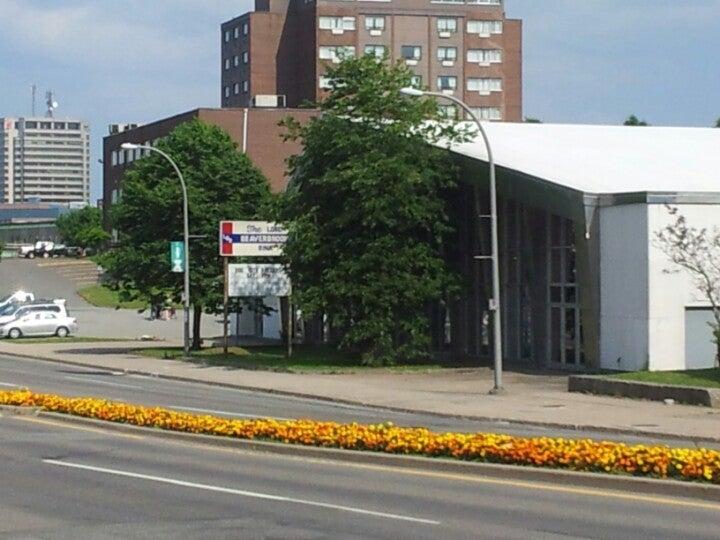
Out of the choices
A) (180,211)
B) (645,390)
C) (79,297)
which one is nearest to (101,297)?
(79,297)

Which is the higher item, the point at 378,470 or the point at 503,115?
the point at 503,115

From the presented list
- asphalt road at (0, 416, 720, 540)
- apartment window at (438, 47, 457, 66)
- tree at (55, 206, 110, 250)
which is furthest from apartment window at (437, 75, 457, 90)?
asphalt road at (0, 416, 720, 540)

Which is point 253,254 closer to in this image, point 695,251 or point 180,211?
point 180,211

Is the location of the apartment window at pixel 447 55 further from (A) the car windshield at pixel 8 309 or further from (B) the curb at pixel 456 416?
(B) the curb at pixel 456 416

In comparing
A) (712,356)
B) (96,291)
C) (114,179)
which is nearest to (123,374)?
Result: (712,356)

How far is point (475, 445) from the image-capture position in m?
17.7

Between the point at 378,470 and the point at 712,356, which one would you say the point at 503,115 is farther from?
the point at 378,470

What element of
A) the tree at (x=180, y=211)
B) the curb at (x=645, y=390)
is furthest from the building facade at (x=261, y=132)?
the curb at (x=645, y=390)

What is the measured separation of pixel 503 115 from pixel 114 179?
3358cm

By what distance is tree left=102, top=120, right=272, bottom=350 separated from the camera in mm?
55594

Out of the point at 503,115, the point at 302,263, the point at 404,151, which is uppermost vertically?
the point at 503,115

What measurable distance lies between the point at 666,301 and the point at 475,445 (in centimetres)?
2120

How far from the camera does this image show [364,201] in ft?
146

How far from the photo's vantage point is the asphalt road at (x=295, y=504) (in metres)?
12.6
